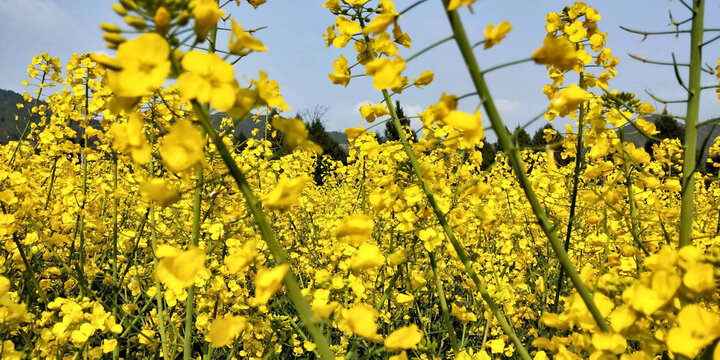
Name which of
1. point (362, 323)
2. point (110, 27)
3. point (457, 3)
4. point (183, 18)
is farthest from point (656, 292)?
point (110, 27)

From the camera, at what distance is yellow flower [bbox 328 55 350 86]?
1.70 meters

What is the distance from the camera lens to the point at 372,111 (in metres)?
1.84

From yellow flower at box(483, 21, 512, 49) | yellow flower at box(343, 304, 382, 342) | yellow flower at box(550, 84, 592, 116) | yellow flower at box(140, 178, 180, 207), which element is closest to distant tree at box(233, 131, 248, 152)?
yellow flower at box(140, 178, 180, 207)

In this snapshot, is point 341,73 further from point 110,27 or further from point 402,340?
point 402,340

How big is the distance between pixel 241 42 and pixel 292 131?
21 cm

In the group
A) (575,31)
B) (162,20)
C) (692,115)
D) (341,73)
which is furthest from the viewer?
(575,31)

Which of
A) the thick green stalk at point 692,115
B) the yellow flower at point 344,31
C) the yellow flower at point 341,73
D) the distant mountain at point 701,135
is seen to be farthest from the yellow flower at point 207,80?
the thick green stalk at point 692,115

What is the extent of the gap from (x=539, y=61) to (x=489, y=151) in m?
25.6

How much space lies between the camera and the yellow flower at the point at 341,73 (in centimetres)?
170

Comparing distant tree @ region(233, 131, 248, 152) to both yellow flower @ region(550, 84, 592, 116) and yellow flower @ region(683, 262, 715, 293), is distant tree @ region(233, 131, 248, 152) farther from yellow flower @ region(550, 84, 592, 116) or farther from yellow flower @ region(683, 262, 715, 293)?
yellow flower @ region(683, 262, 715, 293)

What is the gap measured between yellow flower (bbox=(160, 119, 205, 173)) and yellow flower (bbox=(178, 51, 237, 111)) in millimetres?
62

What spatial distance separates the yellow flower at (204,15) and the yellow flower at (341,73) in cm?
81

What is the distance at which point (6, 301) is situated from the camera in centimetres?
119

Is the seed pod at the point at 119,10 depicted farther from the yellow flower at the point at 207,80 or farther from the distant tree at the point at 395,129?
the distant tree at the point at 395,129
